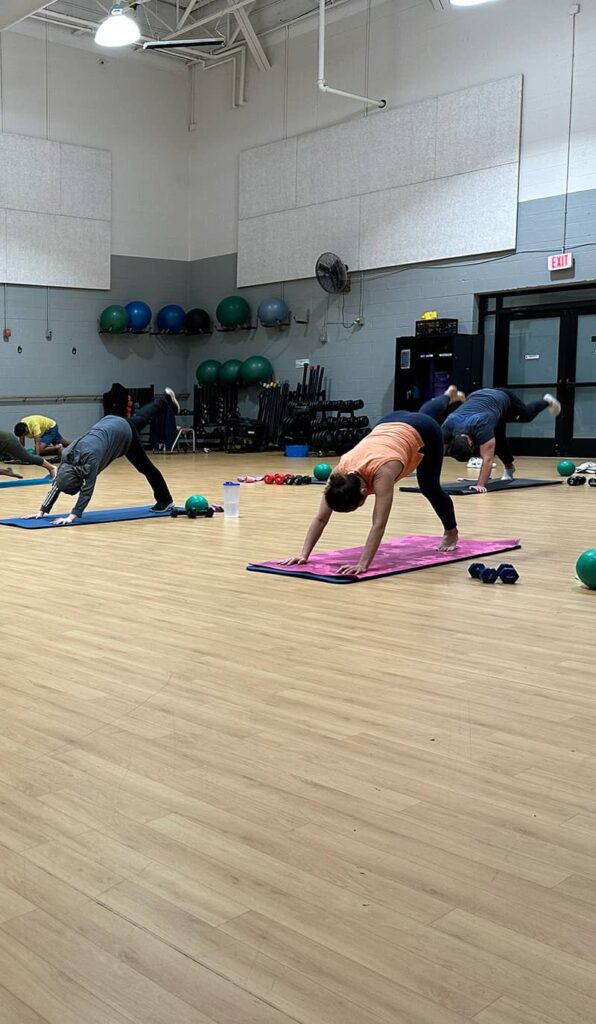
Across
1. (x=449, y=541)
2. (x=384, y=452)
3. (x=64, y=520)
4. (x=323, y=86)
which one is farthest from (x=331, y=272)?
(x=384, y=452)

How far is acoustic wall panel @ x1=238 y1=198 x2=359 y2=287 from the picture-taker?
14.6 meters

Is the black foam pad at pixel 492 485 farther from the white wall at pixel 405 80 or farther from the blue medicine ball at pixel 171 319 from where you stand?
the blue medicine ball at pixel 171 319

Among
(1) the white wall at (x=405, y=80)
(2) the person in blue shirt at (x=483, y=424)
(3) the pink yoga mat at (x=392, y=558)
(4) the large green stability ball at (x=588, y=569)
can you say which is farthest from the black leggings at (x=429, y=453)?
(1) the white wall at (x=405, y=80)

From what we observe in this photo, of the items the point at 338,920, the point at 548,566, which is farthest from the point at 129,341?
the point at 338,920

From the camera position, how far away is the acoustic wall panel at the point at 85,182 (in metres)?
15.3

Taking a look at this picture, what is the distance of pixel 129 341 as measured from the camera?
54.2 feet

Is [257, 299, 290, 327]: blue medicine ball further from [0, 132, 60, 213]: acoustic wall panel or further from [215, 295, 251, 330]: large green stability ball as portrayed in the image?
[0, 132, 60, 213]: acoustic wall panel

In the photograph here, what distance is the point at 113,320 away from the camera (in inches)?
615

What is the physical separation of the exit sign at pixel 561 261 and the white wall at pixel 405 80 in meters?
0.82

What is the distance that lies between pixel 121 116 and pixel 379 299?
18.8 ft

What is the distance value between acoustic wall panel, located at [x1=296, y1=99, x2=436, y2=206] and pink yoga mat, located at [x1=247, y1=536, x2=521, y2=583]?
949 cm

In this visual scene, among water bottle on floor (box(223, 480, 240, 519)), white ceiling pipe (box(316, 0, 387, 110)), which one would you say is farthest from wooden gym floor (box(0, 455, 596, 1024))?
white ceiling pipe (box(316, 0, 387, 110))

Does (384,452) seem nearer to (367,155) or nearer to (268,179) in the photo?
(367,155)

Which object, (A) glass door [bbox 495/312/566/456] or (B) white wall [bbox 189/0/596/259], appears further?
(A) glass door [bbox 495/312/566/456]
